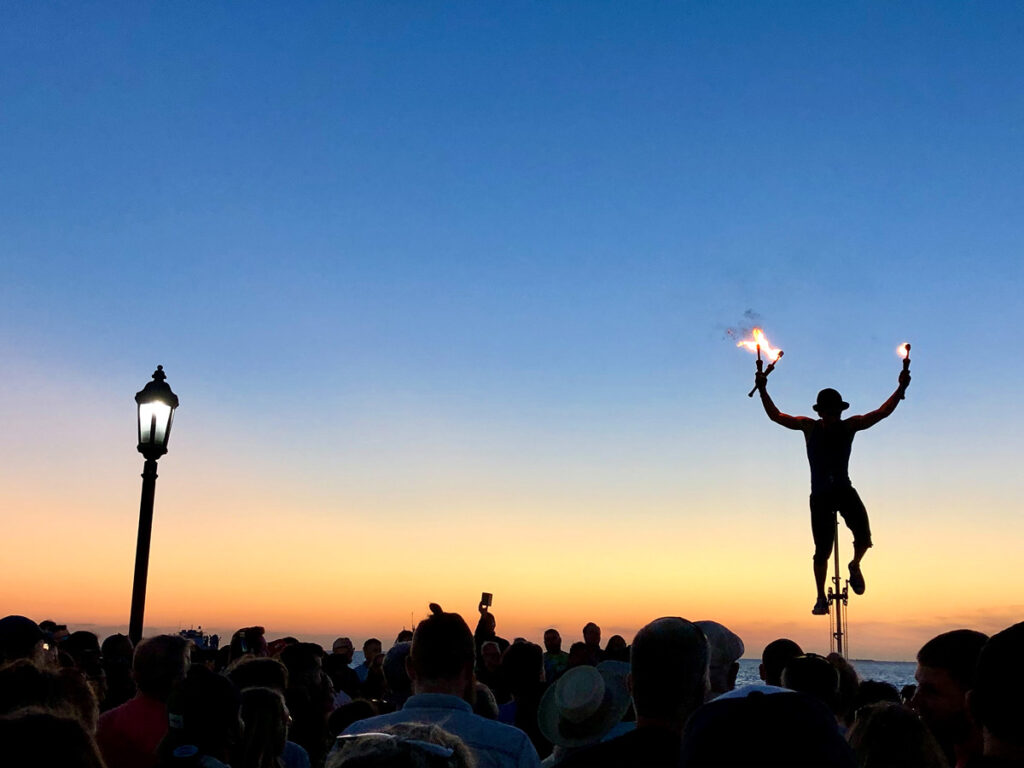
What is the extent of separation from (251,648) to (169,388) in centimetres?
314

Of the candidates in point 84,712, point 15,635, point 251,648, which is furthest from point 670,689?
point 251,648

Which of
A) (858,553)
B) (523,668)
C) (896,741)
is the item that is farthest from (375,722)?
(858,553)

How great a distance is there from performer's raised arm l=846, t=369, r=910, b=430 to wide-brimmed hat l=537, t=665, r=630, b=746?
601cm

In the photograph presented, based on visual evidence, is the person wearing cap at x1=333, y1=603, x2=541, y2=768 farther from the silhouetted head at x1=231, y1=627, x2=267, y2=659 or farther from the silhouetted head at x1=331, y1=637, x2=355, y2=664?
the silhouetted head at x1=331, y1=637, x2=355, y2=664

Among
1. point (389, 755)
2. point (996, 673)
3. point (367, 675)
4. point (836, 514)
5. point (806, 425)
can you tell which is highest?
point (806, 425)

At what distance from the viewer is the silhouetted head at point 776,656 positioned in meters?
6.14

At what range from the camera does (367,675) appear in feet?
34.8

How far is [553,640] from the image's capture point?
1236 centimetres

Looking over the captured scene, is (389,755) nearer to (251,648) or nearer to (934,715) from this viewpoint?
(934,715)

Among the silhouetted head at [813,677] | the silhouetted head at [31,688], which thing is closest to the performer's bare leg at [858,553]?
the silhouetted head at [813,677]

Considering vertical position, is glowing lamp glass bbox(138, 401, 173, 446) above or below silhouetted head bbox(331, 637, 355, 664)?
above

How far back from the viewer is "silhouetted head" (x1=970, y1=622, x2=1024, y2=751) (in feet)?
9.13

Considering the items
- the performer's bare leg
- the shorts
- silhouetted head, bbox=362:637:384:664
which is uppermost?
the shorts

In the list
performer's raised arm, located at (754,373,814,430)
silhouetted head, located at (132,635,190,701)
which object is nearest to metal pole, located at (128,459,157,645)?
silhouetted head, located at (132,635,190,701)
